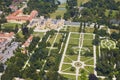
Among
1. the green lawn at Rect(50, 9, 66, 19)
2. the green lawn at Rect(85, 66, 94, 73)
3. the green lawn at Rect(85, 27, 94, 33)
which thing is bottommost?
the green lawn at Rect(85, 27, 94, 33)

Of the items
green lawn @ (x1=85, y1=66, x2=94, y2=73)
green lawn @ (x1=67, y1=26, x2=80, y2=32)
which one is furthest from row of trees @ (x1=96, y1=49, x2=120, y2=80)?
green lawn @ (x1=67, y1=26, x2=80, y2=32)

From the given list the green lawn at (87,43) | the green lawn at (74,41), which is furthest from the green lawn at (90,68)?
the green lawn at (74,41)

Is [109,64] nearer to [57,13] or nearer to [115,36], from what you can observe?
[115,36]

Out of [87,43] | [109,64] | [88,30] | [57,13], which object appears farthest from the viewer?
[57,13]

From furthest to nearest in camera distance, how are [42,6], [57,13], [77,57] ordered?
[42,6], [57,13], [77,57]

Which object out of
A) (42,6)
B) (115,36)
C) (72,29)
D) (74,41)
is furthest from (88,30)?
(42,6)

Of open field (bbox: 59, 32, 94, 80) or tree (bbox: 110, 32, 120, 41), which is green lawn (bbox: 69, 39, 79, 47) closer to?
open field (bbox: 59, 32, 94, 80)

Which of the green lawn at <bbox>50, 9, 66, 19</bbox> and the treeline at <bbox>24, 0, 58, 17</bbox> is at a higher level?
the treeline at <bbox>24, 0, 58, 17</bbox>

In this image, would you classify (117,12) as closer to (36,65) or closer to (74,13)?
(74,13)

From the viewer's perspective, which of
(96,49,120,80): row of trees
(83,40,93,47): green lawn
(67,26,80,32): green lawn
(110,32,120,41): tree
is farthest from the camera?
(67,26,80,32): green lawn

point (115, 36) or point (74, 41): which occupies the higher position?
point (74, 41)

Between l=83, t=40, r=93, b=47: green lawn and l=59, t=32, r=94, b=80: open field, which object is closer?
l=59, t=32, r=94, b=80: open field

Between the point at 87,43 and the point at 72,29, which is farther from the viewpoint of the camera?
the point at 72,29
